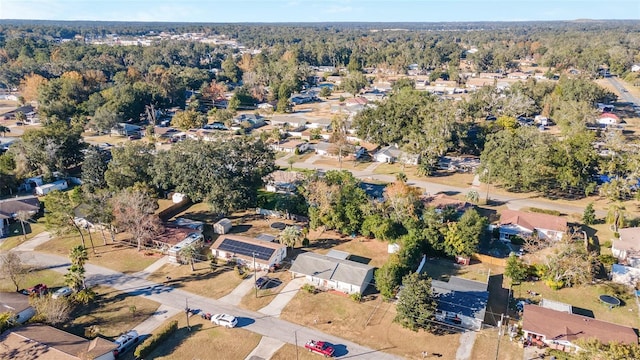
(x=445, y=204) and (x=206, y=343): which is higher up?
(x=445, y=204)

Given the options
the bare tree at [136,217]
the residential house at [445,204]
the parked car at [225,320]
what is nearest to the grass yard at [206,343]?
the parked car at [225,320]

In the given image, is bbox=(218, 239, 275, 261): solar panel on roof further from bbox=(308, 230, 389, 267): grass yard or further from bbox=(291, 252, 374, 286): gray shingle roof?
bbox=(308, 230, 389, 267): grass yard

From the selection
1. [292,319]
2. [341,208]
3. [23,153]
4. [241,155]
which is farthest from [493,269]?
[23,153]

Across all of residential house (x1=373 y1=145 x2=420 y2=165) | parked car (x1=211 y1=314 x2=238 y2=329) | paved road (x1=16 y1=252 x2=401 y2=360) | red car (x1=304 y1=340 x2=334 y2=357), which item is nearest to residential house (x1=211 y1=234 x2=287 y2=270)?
paved road (x1=16 y1=252 x2=401 y2=360)

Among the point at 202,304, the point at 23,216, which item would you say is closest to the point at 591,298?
the point at 202,304

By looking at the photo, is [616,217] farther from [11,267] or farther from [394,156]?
[11,267]

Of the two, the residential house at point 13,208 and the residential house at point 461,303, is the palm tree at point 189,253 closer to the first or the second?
the residential house at point 461,303
